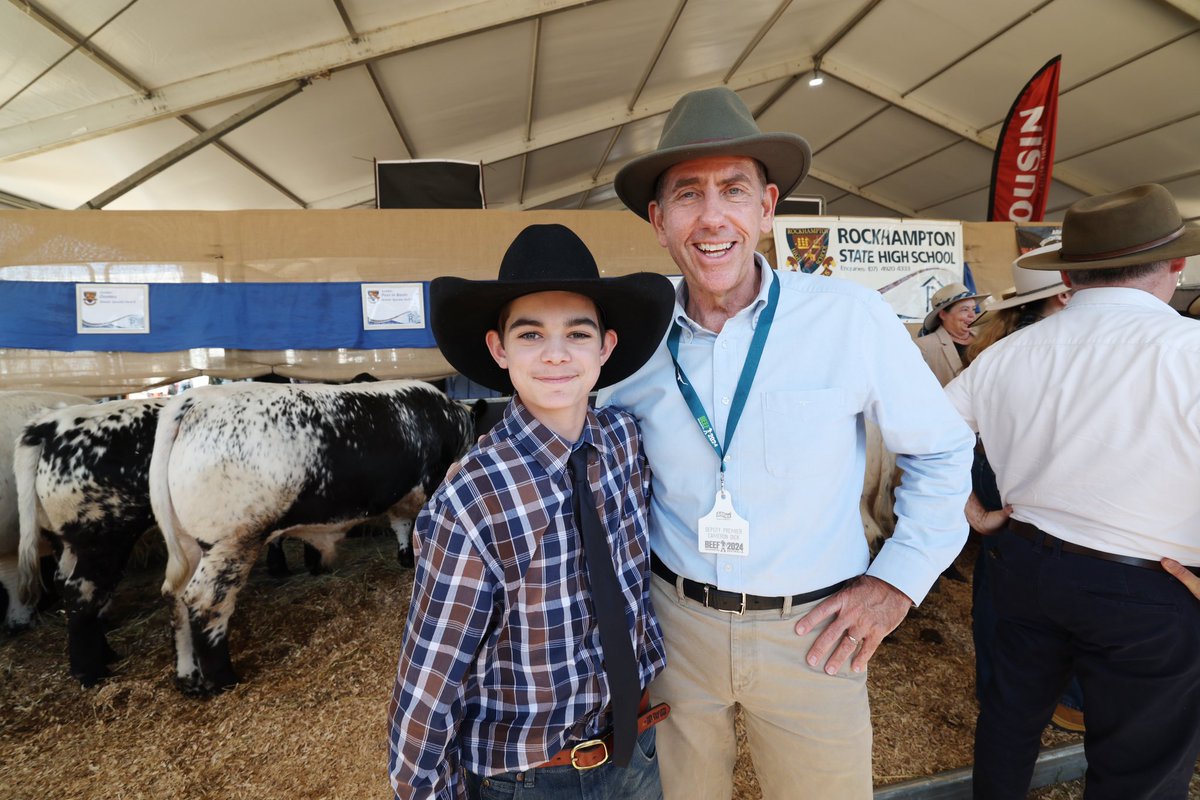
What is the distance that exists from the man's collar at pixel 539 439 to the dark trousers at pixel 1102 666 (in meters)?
1.41

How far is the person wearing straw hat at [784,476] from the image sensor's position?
1.14 metres

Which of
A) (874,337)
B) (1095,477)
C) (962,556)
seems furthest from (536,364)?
(962,556)

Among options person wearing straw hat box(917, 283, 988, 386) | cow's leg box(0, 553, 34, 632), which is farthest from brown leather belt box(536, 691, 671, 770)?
cow's leg box(0, 553, 34, 632)

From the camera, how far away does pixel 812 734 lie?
45.7 inches

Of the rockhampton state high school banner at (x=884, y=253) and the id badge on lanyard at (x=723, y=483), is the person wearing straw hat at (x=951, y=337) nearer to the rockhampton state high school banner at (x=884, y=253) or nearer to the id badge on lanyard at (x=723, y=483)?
the rockhampton state high school banner at (x=884, y=253)

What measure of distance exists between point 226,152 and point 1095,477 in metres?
7.46

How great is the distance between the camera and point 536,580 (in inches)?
39.4

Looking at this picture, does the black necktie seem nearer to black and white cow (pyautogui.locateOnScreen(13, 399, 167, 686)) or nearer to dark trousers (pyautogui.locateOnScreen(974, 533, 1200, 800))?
dark trousers (pyautogui.locateOnScreen(974, 533, 1200, 800))

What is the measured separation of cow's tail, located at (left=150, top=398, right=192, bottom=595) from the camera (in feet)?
8.29

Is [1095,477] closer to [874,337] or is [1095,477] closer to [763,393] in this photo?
[874,337]

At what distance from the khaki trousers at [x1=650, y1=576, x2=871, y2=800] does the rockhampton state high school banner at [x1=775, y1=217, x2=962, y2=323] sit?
3.51 metres

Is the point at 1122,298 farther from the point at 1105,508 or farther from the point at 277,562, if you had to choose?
the point at 277,562

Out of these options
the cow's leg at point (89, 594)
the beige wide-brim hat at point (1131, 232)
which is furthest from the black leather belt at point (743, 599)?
the cow's leg at point (89, 594)

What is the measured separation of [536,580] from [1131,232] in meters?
1.86
